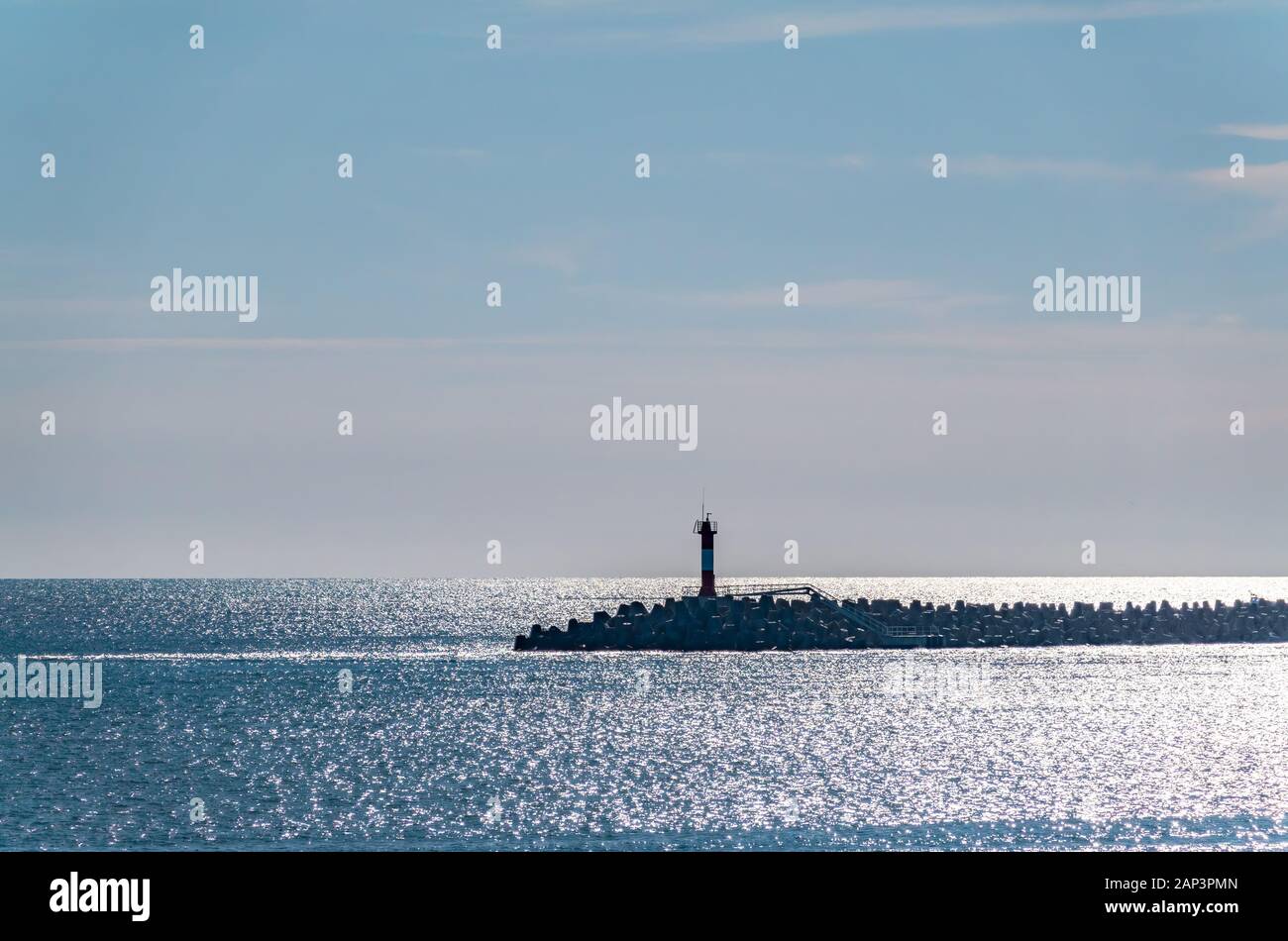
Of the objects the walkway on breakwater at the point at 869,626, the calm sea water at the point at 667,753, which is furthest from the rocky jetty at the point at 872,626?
the calm sea water at the point at 667,753

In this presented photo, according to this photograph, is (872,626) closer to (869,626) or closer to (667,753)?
(869,626)

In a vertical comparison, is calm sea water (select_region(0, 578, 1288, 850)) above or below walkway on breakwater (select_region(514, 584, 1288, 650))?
below

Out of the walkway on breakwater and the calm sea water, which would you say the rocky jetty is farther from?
the calm sea water

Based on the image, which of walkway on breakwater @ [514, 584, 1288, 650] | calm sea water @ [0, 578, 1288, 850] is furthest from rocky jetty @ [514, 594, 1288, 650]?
calm sea water @ [0, 578, 1288, 850]

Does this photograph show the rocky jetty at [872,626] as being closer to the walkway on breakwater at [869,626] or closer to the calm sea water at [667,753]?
the walkway on breakwater at [869,626]
